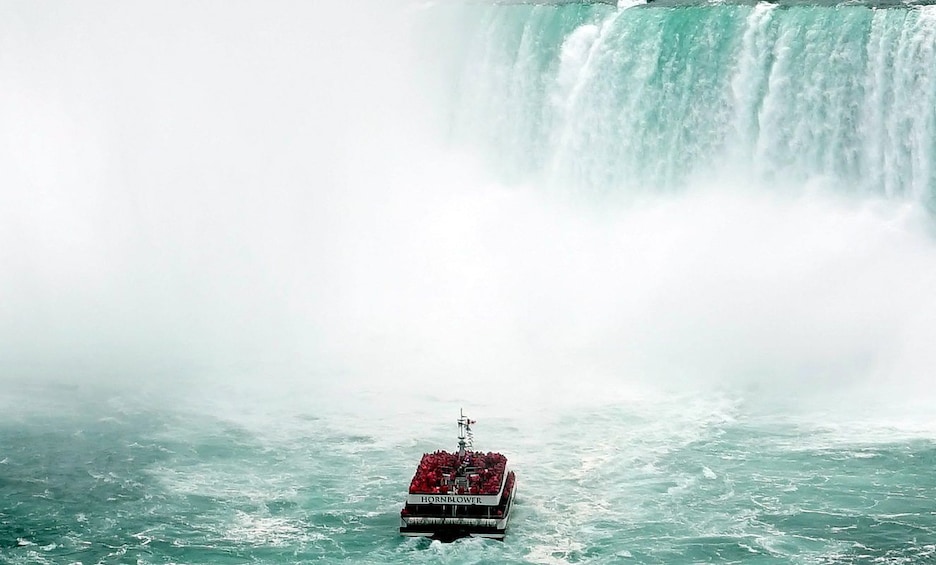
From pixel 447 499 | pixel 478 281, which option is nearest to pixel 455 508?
pixel 447 499

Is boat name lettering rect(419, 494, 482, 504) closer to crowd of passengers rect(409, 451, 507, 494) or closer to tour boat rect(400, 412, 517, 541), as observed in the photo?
tour boat rect(400, 412, 517, 541)

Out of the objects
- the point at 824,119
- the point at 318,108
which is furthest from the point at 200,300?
the point at 824,119

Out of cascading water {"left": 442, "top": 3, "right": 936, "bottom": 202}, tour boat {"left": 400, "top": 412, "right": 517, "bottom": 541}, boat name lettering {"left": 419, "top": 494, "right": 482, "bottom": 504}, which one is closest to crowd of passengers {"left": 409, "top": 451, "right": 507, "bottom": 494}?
tour boat {"left": 400, "top": 412, "right": 517, "bottom": 541}

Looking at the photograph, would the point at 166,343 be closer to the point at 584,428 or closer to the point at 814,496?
the point at 584,428

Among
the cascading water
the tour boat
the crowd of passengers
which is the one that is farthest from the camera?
the cascading water

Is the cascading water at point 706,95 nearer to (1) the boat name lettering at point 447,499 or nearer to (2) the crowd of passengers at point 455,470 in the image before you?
(2) the crowd of passengers at point 455,470

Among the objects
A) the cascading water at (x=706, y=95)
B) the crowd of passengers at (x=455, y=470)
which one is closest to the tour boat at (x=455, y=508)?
the crowd of passengers at (x=455, y=470)
